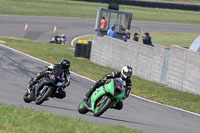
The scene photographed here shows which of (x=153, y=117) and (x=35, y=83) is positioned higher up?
(x=35, y=83)

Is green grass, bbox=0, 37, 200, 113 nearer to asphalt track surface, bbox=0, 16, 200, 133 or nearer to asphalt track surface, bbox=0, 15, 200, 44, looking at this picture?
asphalt track surface, bbox=0, 16, 200, 133

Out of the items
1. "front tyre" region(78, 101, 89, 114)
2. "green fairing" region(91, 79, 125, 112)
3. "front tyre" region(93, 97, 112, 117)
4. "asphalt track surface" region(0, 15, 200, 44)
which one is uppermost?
"green fairing" region(91, 79, 125, 112)

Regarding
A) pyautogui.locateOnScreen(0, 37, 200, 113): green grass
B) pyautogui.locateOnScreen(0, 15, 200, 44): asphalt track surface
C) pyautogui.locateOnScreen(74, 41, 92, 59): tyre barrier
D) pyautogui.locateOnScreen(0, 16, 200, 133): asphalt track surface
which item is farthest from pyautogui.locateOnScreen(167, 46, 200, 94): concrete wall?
pyautogui.locateOnScreen(0, 15, 200, 44): asphalt track surface

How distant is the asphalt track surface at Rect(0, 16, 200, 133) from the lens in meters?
11.7

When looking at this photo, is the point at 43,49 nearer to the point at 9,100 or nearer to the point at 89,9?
the point at 9,100

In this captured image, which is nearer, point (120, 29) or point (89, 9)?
point (120, 29)

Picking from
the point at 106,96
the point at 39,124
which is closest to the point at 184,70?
the point at 106,96

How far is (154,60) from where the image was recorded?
23.0 m

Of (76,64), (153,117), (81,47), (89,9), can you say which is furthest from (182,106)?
(89,9)

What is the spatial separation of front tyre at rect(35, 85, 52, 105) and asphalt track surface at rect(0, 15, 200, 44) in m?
24.8

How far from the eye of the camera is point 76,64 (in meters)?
25.3

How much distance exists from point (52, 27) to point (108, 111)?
29369 mm

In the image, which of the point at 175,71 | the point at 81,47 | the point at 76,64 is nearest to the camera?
the point at 175,71

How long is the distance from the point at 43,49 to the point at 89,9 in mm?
25146
